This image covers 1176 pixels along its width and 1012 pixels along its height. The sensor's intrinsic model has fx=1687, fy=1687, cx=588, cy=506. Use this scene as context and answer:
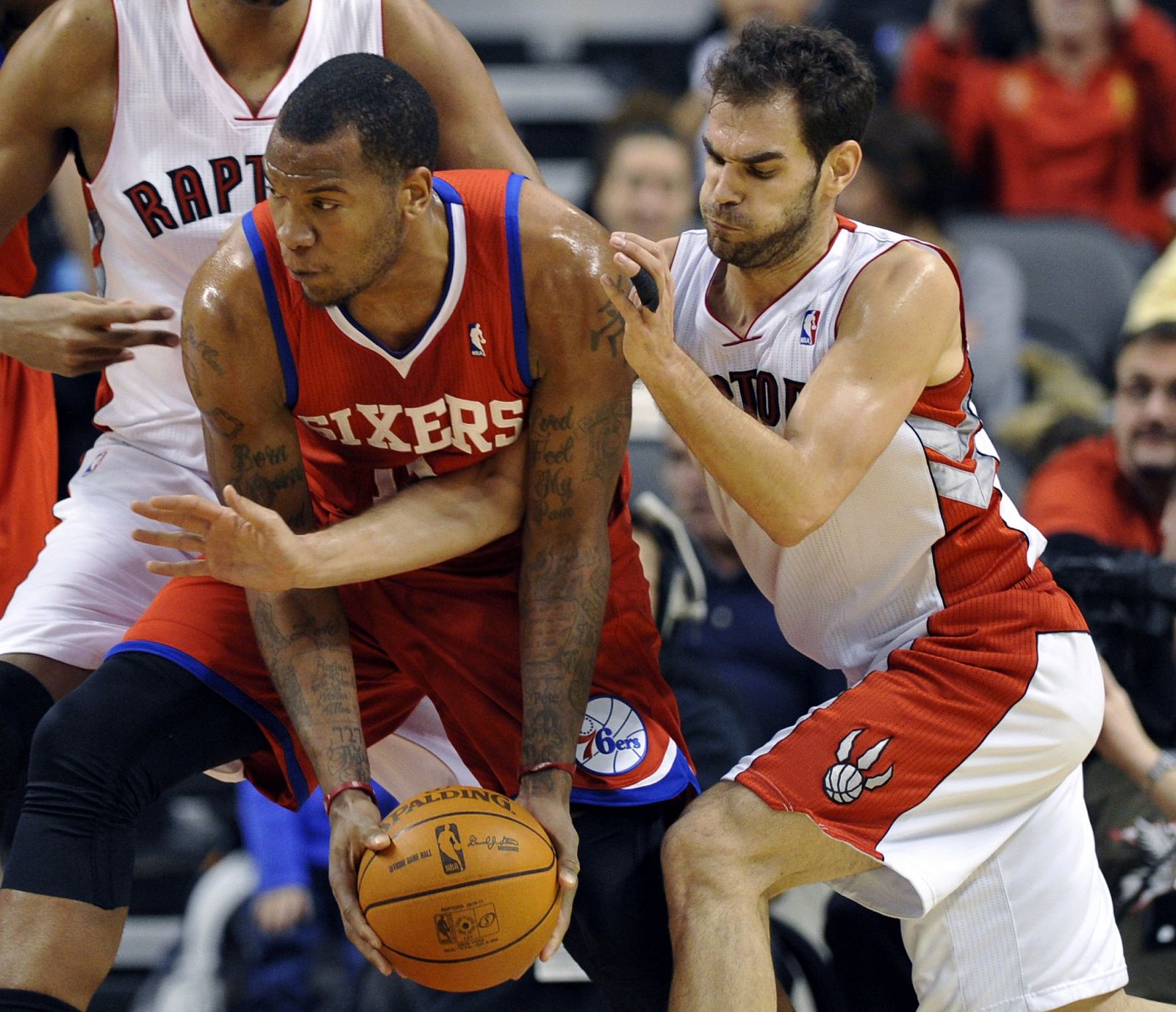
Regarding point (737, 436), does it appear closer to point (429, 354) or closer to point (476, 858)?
point (429, 354)

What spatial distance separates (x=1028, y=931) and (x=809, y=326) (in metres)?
1.35

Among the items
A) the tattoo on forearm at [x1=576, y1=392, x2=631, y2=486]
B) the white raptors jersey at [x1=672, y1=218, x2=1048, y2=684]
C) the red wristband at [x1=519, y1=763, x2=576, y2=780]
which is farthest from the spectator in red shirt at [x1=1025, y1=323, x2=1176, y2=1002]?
the red wristband at [x1=519, y1=763, x2=576, y2=780]

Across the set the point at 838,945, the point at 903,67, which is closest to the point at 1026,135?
the point at 903,67

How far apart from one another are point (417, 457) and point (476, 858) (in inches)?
33.6

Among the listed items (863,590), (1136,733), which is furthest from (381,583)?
(1136,733)

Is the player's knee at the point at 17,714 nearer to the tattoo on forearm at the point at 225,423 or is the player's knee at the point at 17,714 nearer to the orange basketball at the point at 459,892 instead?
the tattoo on forearm at the point at 225,423

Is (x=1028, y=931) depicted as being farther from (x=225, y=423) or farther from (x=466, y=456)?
(x=225, y=423)

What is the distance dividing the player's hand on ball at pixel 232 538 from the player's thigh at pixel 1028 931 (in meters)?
1.56

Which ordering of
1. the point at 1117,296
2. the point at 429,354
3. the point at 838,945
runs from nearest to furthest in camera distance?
1. the point at 429,354
2. the point at 838,945
3. the point at 1117,296

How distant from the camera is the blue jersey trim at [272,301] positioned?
3.25m

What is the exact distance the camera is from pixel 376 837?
3.17 meters

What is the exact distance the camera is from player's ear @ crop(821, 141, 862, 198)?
344cm

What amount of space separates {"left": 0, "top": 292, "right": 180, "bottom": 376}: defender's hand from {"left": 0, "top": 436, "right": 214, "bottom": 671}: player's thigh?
0.34m

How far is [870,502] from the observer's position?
3.49 m
